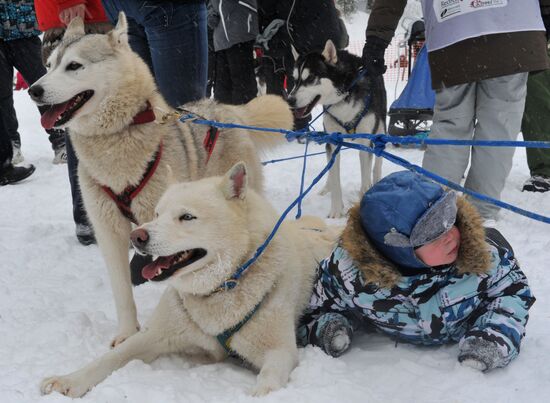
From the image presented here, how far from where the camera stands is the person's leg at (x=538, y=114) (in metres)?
4.10

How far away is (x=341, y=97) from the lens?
4.27 metres

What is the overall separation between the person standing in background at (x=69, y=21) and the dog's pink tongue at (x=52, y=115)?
86cm

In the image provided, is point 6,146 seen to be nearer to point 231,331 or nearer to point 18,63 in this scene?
point 18,63

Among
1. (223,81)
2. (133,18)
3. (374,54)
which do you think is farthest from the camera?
(223,81)

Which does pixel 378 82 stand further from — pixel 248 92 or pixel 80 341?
pixel 80 341

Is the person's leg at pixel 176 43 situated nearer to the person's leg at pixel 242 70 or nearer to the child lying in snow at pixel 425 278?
the child lying in snow at pixel 425 278

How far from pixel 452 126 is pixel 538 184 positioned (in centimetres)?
125

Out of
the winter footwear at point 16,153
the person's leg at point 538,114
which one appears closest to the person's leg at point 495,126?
the person's leg at point 538,114

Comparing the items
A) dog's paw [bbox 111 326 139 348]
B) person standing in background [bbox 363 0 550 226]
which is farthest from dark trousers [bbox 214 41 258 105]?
dog's paw [bbox 111 326 139 348]

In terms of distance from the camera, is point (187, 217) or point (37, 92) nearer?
point (187, 217)

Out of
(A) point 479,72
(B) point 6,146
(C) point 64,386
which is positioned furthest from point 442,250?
(B) point 6,146

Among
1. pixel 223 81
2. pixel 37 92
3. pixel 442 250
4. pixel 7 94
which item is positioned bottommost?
pixel 442 250

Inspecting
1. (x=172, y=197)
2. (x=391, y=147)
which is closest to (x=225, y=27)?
(x=391, y=147)

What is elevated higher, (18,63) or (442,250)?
(18,63)
